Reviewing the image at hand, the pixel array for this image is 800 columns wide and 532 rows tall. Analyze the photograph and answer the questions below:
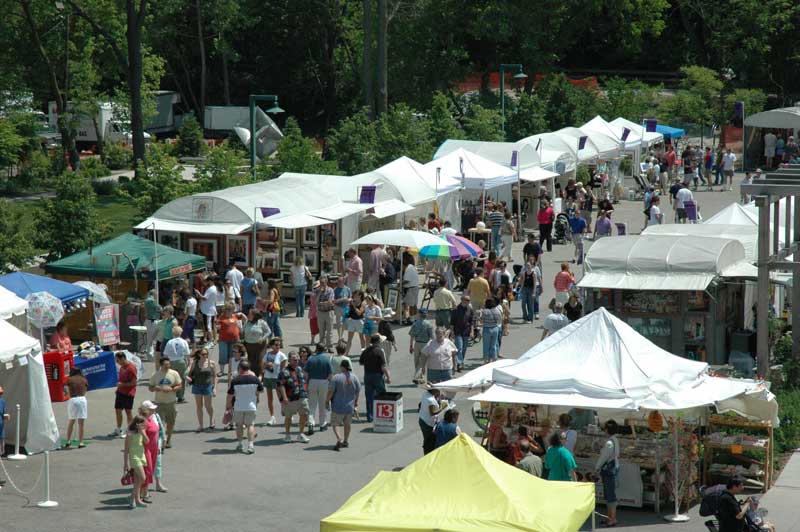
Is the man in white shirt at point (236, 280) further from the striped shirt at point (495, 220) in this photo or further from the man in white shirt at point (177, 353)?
the striped shirt at point (495, 220)

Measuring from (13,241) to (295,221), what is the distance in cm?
586

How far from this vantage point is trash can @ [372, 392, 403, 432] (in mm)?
18828

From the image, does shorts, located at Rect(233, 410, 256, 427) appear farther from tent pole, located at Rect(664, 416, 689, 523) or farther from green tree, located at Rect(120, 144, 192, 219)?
green tree, located at Rect(120, 144, 192, 219)

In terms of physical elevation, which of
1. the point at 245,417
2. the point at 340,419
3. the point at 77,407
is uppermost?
the point at 77,407

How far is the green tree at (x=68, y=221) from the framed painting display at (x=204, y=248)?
7.00 ft

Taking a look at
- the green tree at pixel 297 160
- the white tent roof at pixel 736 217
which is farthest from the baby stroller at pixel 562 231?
the white tent roof at pixel 736 217

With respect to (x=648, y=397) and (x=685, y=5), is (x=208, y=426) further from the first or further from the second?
(x=685, y=5)

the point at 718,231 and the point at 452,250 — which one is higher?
the point at 718,231

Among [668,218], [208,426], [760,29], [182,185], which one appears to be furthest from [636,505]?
[760,29]

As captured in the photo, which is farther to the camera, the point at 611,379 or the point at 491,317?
the point at 491,317

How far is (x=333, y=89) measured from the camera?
2820 inches

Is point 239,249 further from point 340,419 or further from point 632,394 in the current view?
point 632,394

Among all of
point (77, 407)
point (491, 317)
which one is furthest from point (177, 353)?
point (491, 317)

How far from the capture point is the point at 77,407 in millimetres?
17812
